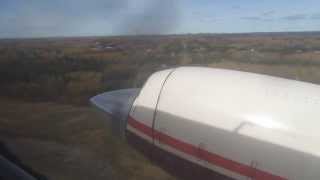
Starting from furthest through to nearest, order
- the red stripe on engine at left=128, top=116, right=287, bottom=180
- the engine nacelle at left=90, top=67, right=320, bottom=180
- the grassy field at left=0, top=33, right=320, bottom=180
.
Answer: the grassy field at left=0, top=33, right=320, bottom=180 < the red stripe on engine at left=128, top=116, right=287, bottom=180 < the engine nacelle at left=90, top=67, right=320, bottom=180

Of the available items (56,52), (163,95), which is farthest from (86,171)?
(56,52)

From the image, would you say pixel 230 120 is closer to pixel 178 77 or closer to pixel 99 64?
pixel 178 77

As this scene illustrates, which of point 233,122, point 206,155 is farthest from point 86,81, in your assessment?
point 233,122

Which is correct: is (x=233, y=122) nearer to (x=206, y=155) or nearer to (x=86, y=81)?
(x=206, y=155)

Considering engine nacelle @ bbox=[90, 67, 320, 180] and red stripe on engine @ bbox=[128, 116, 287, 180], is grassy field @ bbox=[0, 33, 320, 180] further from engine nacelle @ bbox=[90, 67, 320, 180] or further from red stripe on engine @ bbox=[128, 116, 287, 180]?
engine nacelle @ bbox=[90, 67, 320, 180]

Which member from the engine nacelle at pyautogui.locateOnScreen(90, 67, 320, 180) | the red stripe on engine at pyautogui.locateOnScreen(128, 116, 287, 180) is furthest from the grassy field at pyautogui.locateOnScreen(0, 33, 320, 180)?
the engine nacelle at pyautogui.locateOnScreen(90, 67, 320, 180)

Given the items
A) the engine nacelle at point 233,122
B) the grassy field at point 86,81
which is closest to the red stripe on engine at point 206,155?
the engine nacelle at point 233,122
